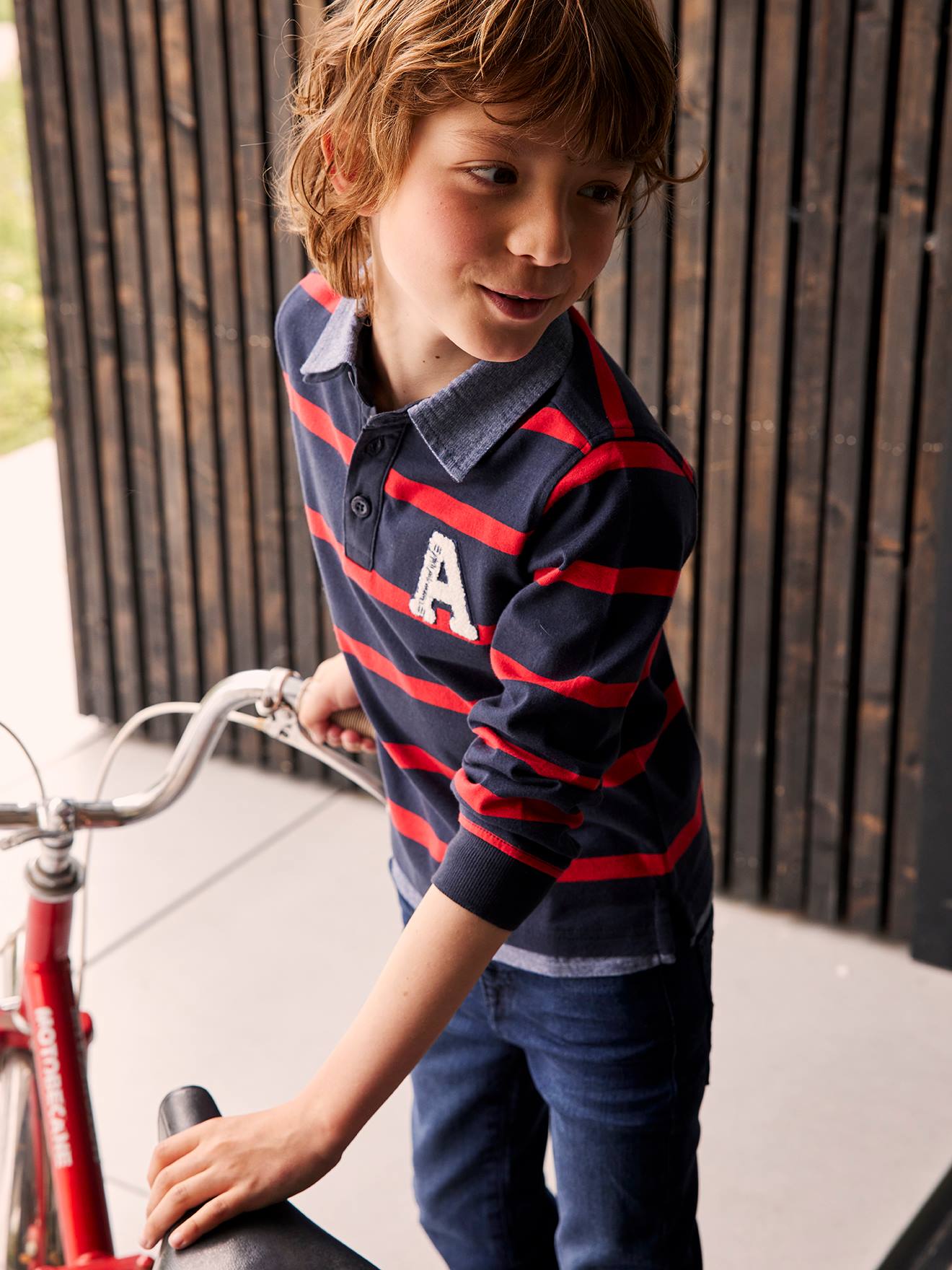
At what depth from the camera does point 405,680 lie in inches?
51.1

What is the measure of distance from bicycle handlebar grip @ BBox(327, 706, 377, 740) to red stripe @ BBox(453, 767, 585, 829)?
351 mm

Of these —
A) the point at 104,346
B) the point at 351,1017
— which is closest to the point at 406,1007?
the point at 351,1017

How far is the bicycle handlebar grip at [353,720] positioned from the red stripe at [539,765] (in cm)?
36

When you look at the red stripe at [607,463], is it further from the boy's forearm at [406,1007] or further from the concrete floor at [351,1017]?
the concrete floor at [351,1017]

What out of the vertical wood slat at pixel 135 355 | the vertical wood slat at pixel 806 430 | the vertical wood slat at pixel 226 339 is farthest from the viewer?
the vertical wood slat at pixel 135 355

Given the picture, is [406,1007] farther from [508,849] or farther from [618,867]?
[618,867]

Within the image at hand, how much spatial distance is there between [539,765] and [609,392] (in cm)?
29

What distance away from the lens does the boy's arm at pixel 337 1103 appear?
1.02m

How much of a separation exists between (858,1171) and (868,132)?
157 centimetres

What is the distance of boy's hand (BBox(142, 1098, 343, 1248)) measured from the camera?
39.8 inches

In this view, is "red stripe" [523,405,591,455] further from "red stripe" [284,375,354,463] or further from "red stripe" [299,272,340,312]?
"red stripe" [299,272,340,312]

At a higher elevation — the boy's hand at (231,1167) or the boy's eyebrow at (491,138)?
the boy's eyebrow at (491,138)

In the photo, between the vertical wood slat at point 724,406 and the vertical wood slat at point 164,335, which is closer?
the vertical wood slat at point 724,406

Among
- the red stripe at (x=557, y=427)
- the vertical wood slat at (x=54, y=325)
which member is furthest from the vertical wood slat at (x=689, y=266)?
the vertical wood slat at (x=54, y=325)
